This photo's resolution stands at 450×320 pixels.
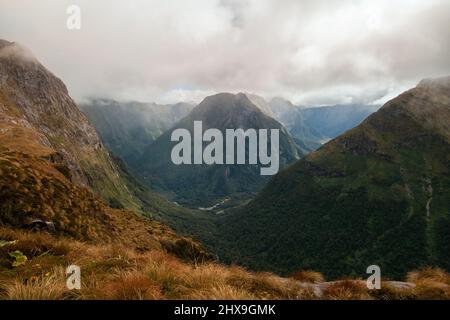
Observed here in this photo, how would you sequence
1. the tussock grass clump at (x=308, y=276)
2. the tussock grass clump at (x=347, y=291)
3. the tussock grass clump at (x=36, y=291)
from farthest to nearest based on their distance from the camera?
the tussock grass clump at (x=308, y=276), the tussock grass clump at (x=347, y=291), the tussock grass clump at (x=36, y=291)

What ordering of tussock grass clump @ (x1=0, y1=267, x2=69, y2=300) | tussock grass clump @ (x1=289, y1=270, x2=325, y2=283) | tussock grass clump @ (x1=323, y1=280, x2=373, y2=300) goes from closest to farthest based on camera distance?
tussock grass clump @ (x1=0, y1=267, x2=69, y2=300), tussock grass clump @ (x1=323, y1=280, x2=373, y2=300), tussock grass clump @ (x1=289, y1=270, x2=325, y2=283)

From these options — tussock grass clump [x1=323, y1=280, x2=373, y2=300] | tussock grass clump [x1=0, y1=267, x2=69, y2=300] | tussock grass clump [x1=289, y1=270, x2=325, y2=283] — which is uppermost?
tussock grass clump [x1=0, y1=267, x2=69, y2=300]

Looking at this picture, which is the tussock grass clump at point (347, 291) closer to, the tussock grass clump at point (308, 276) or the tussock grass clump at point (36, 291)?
the tussock grass clump at point (308, 276)

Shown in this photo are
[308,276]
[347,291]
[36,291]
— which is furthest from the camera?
[308,276]

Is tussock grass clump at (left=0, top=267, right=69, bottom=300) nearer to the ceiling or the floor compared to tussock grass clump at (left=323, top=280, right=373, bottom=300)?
nearer to the ceiling

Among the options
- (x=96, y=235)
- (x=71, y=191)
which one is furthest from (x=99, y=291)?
(x=71, y=191)

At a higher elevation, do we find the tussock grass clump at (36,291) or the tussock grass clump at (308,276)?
the tussock grass clump at (36,291)

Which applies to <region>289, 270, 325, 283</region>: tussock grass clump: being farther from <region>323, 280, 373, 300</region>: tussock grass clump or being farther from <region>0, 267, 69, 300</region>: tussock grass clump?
<region>0, 267, 69, 300</region>: tussock grass clump

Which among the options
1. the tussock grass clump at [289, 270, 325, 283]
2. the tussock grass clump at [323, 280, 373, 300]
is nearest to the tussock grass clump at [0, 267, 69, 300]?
the tussock grass clump at [323, 280, 373, 300]

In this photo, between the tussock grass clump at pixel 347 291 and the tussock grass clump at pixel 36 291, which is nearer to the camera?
the tussock grass clump at pixel 36 291

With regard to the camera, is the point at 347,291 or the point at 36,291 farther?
the point at 347,291

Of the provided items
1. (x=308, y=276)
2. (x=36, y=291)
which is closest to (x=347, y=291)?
(x=308, y=276)

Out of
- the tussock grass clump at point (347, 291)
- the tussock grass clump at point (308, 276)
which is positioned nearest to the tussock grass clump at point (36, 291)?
the tussock grass clump at point (347, 291)

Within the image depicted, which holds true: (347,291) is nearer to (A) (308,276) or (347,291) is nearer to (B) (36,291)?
(A) (308,276)
